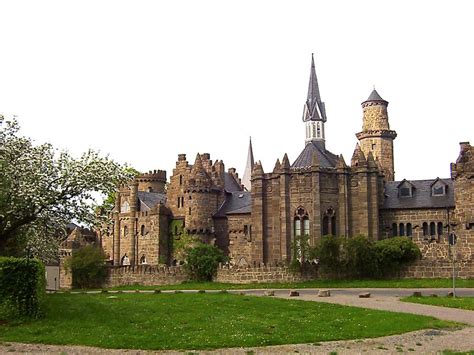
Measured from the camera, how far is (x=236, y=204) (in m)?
91.1

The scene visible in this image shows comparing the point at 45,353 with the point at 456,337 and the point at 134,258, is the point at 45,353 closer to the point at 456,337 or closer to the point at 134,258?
the point at 456,337

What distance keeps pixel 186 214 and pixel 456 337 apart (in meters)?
63.7

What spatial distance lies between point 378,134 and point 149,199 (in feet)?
112

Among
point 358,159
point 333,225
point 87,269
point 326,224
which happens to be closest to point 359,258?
point 326,224

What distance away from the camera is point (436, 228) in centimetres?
7888

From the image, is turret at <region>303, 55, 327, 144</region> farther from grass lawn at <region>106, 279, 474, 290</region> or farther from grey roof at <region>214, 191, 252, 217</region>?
grass lawn at <region>106, 279, 474, 290</region>

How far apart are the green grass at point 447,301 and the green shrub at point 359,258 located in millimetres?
21947

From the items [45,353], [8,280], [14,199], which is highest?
[14,199]

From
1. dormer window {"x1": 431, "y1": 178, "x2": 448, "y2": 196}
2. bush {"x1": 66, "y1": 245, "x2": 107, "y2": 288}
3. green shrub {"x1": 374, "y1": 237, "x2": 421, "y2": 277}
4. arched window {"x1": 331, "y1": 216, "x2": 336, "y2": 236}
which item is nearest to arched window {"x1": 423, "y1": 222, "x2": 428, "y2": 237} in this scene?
dormer window {"x1": 431, "y1": 178, "x2": 448, "y2": 196}

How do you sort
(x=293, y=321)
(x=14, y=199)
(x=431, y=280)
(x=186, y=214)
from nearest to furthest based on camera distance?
(x=293, y=321)
(x=14, y=199)
(x=431, y=280)
(x=186, y=214)

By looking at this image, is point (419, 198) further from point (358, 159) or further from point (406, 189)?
point (358, 159)

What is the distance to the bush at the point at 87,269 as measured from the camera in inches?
3095

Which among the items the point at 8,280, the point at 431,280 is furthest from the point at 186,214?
the point at 8,280

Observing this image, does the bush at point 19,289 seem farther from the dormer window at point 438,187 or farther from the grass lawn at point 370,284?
the dormer window at point 438,187
